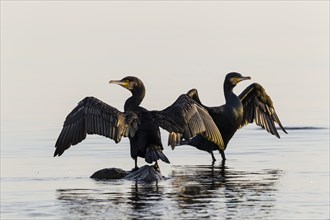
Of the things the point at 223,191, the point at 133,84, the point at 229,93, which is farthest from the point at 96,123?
the point at 229,93

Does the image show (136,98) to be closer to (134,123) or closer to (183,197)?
(134,123)

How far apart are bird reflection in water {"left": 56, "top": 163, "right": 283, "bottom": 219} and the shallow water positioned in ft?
0.04

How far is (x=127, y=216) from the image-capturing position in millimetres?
13523

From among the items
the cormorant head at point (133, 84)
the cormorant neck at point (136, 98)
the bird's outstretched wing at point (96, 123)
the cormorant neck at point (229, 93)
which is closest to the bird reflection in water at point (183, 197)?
the bird's outstretched wing at point (96, 123)


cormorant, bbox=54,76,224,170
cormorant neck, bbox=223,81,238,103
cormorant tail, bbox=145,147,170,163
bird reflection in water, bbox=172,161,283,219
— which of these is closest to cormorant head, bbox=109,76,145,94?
cormorant, bbox=54,76,224,170

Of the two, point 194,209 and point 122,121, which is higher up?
point 122,121

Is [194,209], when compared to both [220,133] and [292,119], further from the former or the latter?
[292,119]

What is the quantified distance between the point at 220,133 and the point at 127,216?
22.9ft

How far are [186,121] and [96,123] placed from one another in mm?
1494

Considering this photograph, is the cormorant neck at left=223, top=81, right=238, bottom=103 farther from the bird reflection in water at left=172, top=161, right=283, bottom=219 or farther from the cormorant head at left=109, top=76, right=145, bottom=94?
the cormorant head at left=109, top=76, right=145, bottom=94

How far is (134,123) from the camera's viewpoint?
685 inches

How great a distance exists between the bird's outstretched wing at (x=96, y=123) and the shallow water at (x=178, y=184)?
61cm

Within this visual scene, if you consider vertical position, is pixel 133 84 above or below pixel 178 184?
above

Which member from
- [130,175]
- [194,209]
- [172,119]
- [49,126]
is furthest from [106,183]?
[49,126]
